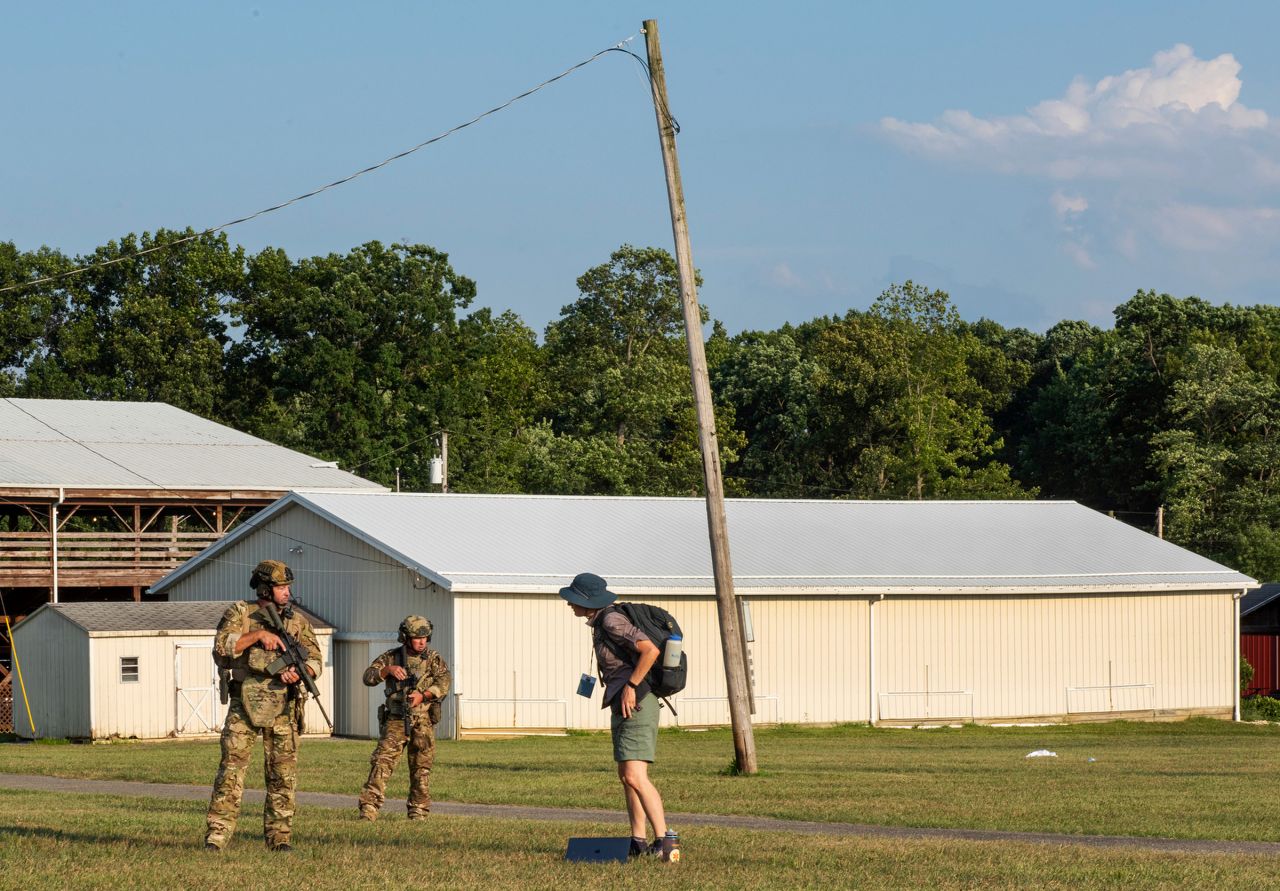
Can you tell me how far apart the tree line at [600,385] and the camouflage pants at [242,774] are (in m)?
55.5

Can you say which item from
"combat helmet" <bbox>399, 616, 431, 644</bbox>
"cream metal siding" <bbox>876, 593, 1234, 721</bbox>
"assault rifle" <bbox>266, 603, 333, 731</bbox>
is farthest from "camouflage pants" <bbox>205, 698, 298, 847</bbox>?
"cream metal siding" <bbox>876, 593, 1234, 721</bbox>

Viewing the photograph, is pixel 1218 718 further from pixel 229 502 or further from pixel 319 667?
pixel 319 667

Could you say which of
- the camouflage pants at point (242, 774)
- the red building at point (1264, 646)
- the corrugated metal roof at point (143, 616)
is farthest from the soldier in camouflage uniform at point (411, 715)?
the red building at point (1264, 646)

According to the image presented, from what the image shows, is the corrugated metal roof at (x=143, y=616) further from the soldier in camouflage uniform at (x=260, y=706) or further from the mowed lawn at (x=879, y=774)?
the soldier in camouflage uniform at (x=260, y=706)

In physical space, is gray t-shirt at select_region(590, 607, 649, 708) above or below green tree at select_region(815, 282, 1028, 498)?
below

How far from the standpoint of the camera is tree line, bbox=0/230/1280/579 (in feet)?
237

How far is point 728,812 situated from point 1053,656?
23508 millimetres

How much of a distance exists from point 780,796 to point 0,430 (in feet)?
112

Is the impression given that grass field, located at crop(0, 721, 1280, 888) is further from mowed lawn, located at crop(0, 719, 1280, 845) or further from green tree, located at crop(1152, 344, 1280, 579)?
green tree, located at crop(1152, 344, 1280, 579)

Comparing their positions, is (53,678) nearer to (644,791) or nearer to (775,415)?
(644,791)

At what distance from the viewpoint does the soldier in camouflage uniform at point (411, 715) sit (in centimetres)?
1502

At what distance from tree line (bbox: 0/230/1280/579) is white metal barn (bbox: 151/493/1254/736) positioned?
960 inches

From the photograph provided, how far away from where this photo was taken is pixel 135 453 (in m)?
46.9

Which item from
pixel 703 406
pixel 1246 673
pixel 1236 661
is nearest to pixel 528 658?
pixel 703 406
